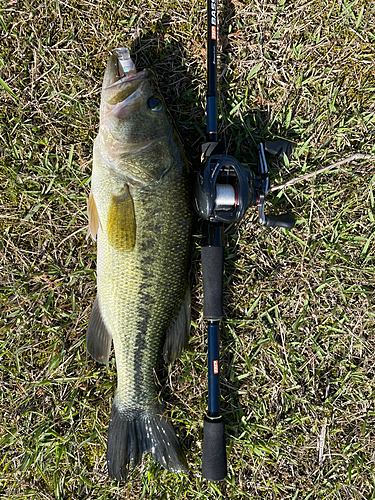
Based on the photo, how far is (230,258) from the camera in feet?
8.75

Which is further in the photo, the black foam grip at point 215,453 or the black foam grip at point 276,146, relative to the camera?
the black foam grip at point 276,146

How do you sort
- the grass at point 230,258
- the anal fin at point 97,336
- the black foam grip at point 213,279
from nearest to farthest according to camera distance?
the black foam grip at point 213,279 → the anal fin at point 97,336 → the grass at point 230,258

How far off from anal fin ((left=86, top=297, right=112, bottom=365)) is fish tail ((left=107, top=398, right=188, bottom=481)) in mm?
357

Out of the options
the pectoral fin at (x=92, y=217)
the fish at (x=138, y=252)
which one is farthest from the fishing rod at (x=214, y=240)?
the pectoral fin at (x=92, y=217)

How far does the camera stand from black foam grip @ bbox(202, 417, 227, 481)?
7.64 ft

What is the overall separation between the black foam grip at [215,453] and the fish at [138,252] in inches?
7.7

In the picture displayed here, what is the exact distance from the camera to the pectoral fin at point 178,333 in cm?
244

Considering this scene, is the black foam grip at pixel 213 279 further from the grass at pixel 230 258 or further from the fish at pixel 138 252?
the grass at pixel 230 258

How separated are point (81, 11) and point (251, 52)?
130 cm

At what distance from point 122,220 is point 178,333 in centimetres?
88

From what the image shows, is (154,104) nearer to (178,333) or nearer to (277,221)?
(277,221)

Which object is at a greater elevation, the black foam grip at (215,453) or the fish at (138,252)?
the fish at (138,252)

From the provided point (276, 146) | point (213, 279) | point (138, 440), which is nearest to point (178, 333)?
point (213, 279)

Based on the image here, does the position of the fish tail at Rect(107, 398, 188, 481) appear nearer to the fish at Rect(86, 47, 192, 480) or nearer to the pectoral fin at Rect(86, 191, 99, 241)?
the fish at Rect(86, 47, 192, 480)
